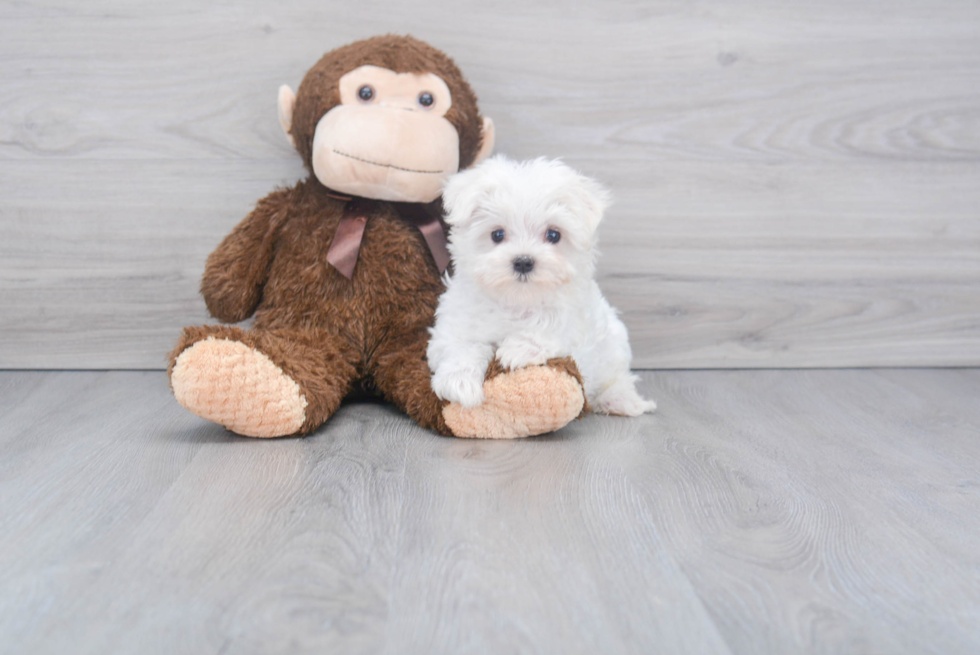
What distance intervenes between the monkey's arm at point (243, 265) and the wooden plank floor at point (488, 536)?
0.19m

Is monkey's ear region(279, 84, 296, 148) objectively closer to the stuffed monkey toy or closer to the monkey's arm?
the stuffed monkey toy

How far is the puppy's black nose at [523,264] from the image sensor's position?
1.04 metres

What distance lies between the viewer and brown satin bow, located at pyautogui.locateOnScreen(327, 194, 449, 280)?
1232 mm

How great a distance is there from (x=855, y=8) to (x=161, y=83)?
129 cm

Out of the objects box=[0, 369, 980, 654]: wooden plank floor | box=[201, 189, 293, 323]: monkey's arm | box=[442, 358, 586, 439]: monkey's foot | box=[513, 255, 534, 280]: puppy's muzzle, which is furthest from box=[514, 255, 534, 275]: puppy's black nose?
box=[201, 189, 293, 323]: monkey's arm

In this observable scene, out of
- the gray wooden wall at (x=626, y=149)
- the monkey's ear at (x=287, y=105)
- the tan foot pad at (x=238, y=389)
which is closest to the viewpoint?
the tan foot pad at (x=238, y=389)

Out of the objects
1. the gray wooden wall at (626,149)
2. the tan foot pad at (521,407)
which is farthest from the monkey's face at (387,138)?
the tan foot pad at (521,407)

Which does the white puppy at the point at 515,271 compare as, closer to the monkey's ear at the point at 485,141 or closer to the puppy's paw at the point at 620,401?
the puppy's paw at the point at 620,401

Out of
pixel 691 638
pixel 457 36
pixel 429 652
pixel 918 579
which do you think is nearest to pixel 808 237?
pixel 457 36

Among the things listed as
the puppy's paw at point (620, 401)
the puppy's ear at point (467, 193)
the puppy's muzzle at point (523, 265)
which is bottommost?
the puppy's paw at point (620, 401)

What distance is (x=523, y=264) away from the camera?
104cm

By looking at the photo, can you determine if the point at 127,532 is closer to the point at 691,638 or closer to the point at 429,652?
the point at 429,652

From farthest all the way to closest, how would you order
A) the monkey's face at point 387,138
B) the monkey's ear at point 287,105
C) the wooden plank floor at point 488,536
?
the monkey's ear at point 287,105, the monkey's face at point 387,138, the wooden plank floor at point 488,536

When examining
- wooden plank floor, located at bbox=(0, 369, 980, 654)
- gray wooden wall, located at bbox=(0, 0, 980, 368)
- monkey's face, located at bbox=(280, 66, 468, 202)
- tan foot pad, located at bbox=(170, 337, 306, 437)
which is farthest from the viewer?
gray wooden wall, located at bbox=(0, 0, 980, 368)
